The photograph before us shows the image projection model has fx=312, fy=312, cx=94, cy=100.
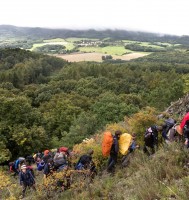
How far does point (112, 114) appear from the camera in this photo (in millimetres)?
51719

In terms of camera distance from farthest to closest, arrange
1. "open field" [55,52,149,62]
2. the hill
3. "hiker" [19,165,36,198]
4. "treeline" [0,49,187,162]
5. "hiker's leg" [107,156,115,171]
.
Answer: "open field" [55,52,149,62]
"treeline" [0,49,187,162]
"hiker" [19,165,36,198]
"hiker's leg" [107,156,115,171]
the hill

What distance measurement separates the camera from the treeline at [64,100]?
1454 inches

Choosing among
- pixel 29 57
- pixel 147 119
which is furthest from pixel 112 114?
pixel 29 57

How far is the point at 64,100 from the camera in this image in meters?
64.9

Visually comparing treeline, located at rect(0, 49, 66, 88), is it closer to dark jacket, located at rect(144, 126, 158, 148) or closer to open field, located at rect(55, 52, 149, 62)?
open field, located at rect(55, 52, 149, 62)

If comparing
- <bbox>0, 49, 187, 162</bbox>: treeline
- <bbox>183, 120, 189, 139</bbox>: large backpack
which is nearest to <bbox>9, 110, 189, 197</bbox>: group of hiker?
<bbox>183, 120, 189, 139</bbox>: large backpack

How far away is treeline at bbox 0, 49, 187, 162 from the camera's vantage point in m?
36.9

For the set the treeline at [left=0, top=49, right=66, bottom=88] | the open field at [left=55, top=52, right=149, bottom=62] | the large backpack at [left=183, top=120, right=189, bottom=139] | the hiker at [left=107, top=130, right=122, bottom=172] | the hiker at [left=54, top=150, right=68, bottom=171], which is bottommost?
the open field at [left=55, top=52, right=149, bottom=62]

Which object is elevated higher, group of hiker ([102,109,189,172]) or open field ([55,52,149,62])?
group of hiker ([102,109,189,172])

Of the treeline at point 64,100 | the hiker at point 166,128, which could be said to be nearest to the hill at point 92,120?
the treeline at point 64,100

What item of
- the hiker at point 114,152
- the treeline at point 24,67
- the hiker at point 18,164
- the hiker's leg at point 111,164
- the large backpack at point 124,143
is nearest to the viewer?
the hiker at point 114,152

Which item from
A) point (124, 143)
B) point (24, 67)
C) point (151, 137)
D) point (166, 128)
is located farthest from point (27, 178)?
point (24, 67)

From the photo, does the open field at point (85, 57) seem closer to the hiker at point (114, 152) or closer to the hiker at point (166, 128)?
the hiker at point (166, 128)

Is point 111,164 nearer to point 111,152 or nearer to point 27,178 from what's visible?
point 111,152
